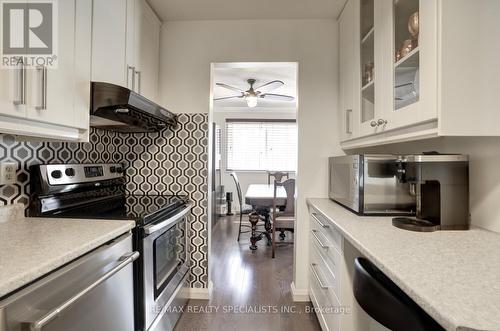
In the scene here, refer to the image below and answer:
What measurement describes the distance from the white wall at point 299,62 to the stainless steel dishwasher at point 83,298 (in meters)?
1.39

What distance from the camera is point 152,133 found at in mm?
2256

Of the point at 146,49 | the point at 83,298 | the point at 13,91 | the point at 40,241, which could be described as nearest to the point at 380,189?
the point at 83,298

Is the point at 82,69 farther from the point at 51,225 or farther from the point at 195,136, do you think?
the point at 195,136

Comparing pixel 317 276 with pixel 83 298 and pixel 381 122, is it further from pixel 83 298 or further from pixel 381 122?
pixel 83 298

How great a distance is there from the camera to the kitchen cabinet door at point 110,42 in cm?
140

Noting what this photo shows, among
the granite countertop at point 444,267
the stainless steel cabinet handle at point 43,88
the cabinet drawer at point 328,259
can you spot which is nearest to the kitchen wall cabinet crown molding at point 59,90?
the stainless steel cabinet handle at point 43,88

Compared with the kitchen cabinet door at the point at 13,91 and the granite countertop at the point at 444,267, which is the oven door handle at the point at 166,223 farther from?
the granite countertop at the point at 444,267

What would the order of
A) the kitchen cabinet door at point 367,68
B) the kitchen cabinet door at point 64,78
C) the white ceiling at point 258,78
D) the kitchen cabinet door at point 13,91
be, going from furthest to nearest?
the white ceiling at point 258,78
the kitchen cabinet door at point 367,68
the kitchen cabinet door at point 64,78
the kitchen cabinet door at point 13,91

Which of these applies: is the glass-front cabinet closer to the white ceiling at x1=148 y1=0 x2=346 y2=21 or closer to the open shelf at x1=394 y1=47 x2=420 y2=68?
the open shelf at x1=394 y1=47 x2=420 y2=68

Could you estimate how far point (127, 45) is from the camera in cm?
173

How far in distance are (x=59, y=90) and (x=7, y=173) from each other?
0.53m

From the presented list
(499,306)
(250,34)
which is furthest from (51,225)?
(250,34)

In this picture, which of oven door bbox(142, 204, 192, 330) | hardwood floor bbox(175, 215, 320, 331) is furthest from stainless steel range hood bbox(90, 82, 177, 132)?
hardwood floor bbox(175, 215, 320, 331)

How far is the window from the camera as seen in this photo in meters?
5.66
